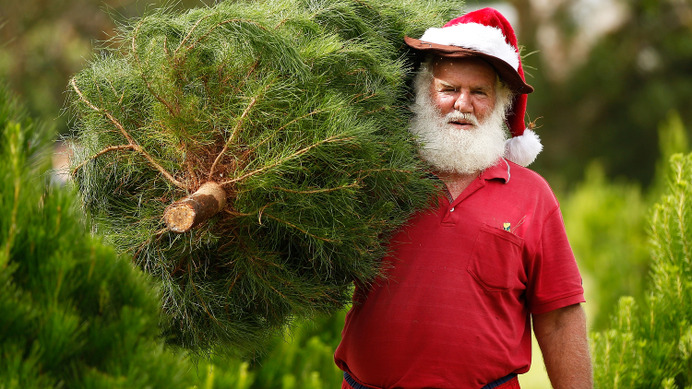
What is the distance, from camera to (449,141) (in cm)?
255

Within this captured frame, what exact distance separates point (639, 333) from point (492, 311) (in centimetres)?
100

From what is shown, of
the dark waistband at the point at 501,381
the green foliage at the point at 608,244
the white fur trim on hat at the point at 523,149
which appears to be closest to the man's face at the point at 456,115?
the white fur trim on hat at the point at 523,149

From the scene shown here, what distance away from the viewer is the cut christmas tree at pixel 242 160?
2.00 meters

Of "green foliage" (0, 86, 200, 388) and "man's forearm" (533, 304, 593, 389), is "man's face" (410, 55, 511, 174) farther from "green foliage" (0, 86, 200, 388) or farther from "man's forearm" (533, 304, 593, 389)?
"green foliage" (0, 86, 200, 388)

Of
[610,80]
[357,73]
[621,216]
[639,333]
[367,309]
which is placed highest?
[357,73]

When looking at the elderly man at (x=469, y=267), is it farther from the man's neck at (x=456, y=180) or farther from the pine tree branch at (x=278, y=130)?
the pine tree branch at (x=278, y=130)

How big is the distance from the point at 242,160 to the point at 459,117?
0.94 m

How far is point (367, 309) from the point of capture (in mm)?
2482

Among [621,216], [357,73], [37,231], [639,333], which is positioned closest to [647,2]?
[621,216]

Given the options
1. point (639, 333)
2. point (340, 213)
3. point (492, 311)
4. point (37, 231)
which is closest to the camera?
point (37, 231)

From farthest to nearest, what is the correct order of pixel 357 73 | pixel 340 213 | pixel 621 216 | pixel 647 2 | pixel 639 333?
pixel 647 2
pixel 621 216
pixel 639 333
pixel 357 73
pixel 340 213

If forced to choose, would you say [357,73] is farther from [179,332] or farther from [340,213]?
[179,332]

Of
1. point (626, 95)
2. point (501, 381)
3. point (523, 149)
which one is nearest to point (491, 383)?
point (501, 381)

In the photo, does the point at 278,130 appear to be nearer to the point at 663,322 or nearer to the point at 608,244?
the point at 663,322
